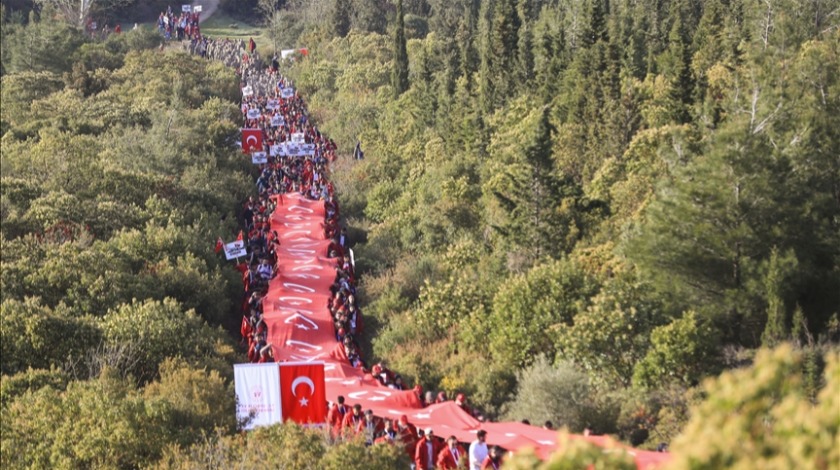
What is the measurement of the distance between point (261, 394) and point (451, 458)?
3.85 meters

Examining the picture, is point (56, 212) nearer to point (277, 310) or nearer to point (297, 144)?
point (277, 310)

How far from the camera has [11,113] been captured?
46.6 metres

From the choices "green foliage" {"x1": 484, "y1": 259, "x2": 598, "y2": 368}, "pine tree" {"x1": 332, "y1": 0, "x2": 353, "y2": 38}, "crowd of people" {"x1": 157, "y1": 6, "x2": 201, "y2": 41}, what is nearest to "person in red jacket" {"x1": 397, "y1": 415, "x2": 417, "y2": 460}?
"green foliage" {"x1": 484, "y1": 259, "x2": 598, "y2": 368}

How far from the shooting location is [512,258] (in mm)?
28656

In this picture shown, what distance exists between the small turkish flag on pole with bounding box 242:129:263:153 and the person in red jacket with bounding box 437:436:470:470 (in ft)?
103

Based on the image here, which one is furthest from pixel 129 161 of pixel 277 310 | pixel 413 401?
pixel 413 401

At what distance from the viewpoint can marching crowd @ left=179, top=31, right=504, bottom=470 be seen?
15344 mm

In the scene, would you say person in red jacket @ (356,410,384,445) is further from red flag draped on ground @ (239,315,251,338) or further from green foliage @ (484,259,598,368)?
red flag draped on ground @ (239,315,251,338)

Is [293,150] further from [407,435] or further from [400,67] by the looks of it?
[407,435]

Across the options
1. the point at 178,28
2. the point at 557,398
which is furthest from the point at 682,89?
the point at 178,28

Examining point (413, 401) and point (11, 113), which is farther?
point (11, 113)

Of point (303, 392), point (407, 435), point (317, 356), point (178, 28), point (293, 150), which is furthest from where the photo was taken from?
point (178, 28)

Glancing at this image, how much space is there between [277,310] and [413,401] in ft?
29.8

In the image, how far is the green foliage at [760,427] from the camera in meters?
4.81
